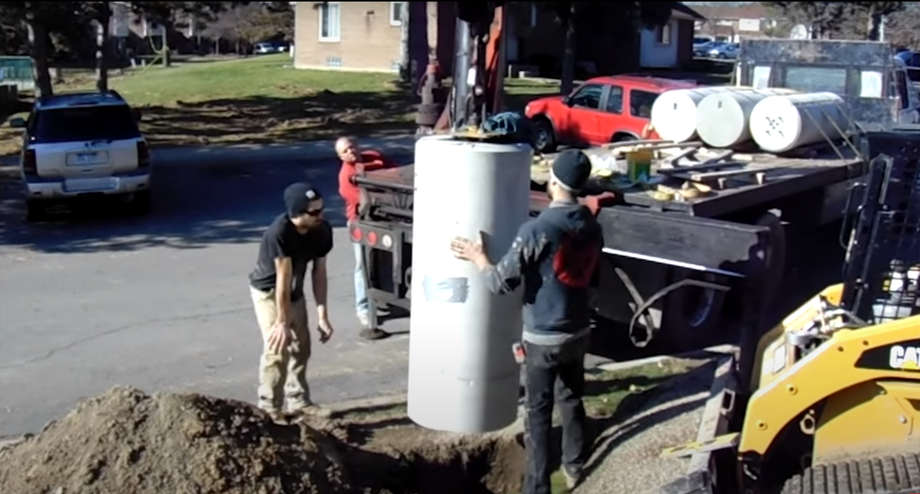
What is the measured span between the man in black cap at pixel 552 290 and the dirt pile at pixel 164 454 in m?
1.06

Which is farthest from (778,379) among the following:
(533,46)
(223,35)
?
(533,46)

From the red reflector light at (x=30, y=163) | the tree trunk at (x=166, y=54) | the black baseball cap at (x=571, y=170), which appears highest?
the tree trunk at (x=166, y=54)

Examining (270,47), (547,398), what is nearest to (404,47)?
(270,47)

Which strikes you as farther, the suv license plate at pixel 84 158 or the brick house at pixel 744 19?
the suv license plate at pixel 84 158

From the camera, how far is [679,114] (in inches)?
392

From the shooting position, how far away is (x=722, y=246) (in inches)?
281

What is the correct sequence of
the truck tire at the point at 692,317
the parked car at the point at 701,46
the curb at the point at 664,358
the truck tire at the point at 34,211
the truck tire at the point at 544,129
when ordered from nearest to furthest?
1. the truck tire at the point at 692,317
2. the curb at the point at 664,358
3. the truck tire at the point at 34,211
4. the truck tire at the point at 544,129
5. the parked car at the point at 701,46

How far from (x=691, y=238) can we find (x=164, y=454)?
332 centimetres

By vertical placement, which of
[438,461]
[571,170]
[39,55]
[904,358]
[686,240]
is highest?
[39,55]

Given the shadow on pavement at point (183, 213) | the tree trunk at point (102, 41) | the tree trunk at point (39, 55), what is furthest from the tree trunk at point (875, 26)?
the tree trunk at point (102, 41)

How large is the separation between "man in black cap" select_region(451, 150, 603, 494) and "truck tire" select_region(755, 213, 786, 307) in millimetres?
2066

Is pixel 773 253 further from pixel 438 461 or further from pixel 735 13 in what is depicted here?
pixel 735 13

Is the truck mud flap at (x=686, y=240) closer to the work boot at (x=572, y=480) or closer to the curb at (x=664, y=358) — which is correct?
the curb at (x=664, y=358)

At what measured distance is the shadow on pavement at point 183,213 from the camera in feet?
49.6
